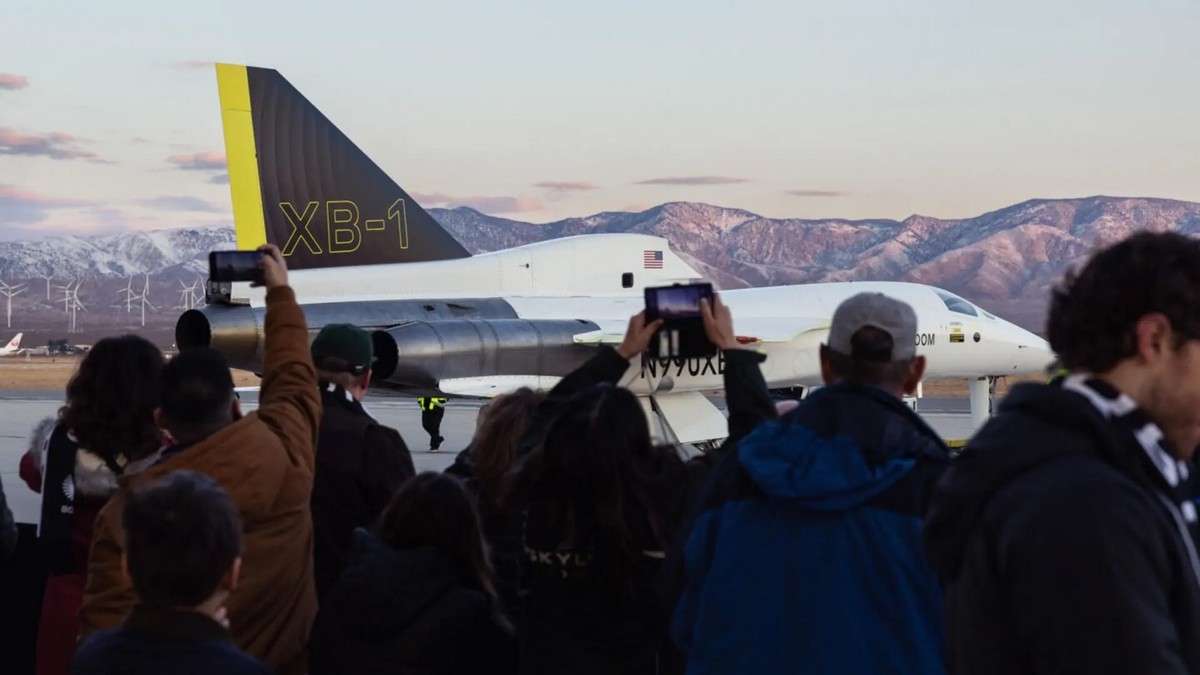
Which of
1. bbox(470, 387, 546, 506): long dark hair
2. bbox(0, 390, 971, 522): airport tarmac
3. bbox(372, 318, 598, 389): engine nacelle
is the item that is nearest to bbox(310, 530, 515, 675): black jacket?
bbox(470, 387, 546, 506): long dark hair

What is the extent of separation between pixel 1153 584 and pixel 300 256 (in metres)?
14.2

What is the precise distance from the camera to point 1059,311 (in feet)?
6.89

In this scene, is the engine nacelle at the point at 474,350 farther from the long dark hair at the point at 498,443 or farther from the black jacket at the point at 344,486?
the long dark hair at the point at 498,443

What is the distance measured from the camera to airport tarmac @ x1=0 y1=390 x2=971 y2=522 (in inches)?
575

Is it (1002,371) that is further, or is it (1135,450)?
(1002,371)

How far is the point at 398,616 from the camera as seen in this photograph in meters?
3.41

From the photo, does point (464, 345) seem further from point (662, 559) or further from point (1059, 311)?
point (1059, 311)

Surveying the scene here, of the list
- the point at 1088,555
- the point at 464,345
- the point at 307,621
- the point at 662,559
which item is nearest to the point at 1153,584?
the point at 1088,555

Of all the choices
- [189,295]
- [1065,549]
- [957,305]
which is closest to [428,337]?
[957,305]

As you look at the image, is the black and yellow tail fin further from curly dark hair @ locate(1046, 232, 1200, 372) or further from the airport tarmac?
curly dark hair @ locate(1046, 232, 1200, 372)

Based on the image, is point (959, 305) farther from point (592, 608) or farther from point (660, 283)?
point (592, 608)

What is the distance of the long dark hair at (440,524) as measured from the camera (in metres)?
3.49

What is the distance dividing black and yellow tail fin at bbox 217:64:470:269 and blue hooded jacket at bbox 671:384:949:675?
1286 cm

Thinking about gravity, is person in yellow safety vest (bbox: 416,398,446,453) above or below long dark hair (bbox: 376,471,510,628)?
below
